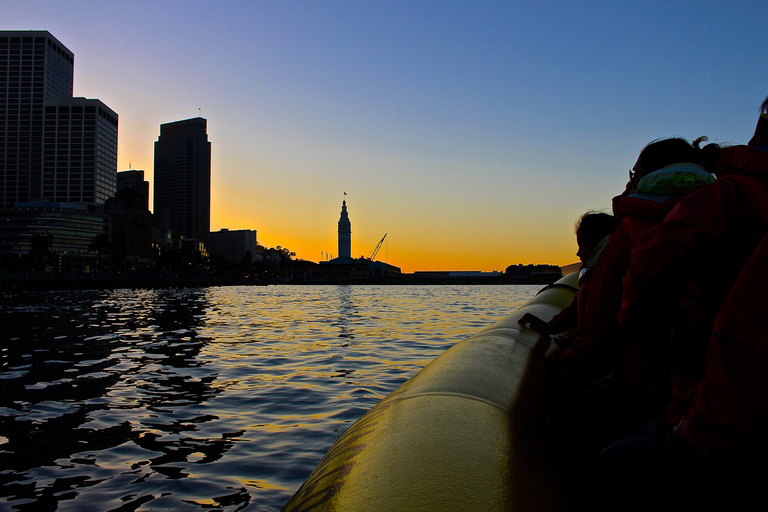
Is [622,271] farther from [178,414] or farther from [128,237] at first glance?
[128,237]

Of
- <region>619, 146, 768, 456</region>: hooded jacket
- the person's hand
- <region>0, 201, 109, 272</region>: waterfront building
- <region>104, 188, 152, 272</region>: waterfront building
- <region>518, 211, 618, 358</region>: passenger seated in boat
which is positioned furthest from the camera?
<region>104, 188, 152, 272</region>: waterfront building

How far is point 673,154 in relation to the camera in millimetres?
2627

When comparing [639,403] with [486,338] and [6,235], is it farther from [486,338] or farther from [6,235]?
[6,235]

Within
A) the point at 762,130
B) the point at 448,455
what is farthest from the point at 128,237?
the point at 762,130

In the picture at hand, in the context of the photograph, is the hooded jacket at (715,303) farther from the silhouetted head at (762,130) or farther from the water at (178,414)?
the water at (178,414)

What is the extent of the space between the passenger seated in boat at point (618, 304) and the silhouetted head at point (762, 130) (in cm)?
62

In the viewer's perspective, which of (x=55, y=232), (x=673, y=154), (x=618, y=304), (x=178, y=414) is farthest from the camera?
(x=55, y=232)

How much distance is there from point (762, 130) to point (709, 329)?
62cm

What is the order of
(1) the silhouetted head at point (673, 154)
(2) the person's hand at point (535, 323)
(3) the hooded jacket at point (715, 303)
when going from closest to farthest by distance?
(3) the hooded jacket at point (715, 303) → (1) the silhouetted head at point (673, 154) → (2) the person's hand at point (535, 323)

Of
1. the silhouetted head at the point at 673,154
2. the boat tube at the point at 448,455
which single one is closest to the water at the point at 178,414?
the boat tube at the point at 448,455

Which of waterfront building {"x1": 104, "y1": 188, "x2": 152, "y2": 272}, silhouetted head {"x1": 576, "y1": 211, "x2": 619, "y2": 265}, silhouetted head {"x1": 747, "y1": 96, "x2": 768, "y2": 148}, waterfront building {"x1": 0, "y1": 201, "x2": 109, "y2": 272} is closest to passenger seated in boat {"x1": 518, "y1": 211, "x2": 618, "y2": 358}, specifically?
silhouetted head {"x1": 576, "y1": 211, "x2": 619, "y2": 265}

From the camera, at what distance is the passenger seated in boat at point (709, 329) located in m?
1.40

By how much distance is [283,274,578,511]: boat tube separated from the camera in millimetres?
1452

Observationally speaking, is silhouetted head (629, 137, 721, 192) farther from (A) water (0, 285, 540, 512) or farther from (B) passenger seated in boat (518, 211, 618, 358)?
(A) water (0, 285, 540, 512)
